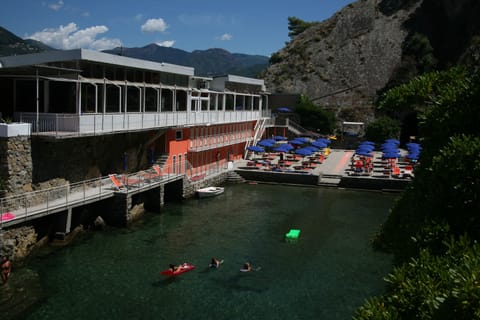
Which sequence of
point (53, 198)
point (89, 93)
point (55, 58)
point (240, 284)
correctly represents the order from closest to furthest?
1. point (240, 284)
2. point (53, 198)
3. point (55, 58)
4. point (89, 93)

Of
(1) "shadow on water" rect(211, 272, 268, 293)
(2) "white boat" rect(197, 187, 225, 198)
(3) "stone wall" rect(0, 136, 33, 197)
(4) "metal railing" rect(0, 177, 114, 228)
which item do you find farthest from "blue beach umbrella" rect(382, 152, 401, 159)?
(3) "stone wall" rect(0, 136, 33, 197)

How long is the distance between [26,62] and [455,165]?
2340 centimetres

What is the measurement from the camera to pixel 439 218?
7.99 metres

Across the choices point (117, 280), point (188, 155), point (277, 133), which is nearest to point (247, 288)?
point (117, 280)

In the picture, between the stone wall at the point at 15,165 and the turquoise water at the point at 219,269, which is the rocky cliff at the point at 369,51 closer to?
the turquoise water at the point at 219,269

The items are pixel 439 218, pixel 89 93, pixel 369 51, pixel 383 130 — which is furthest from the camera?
pixel 369 51

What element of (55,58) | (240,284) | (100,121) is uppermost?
(55,58)

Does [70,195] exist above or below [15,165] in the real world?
below

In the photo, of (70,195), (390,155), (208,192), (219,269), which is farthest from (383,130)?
(219,269)

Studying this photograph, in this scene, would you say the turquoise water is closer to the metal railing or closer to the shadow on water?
the shadow on water

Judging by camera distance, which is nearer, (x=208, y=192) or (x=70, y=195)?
(x=70, y=195)

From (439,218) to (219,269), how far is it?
1390cm

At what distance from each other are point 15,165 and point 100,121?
495cm

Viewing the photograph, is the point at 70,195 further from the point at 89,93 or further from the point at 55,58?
the point at 55,58
